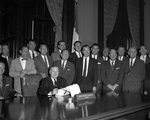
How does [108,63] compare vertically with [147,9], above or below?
→ below

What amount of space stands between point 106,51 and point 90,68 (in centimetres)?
116

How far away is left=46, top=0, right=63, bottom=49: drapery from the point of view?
525 centimetres

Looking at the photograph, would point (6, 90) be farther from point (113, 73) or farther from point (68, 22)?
point (68, 22)

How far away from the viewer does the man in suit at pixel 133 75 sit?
3811 millimetres

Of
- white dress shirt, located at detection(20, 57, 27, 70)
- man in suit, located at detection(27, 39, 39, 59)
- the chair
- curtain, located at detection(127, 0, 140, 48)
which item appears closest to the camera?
the chair

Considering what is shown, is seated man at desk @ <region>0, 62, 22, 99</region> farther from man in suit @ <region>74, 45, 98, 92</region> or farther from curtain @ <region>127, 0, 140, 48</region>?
curtain @ <region>127, 0, 140, 48</region>

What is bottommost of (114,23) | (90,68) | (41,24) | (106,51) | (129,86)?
(129,86)

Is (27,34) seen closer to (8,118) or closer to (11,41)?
(11,41)

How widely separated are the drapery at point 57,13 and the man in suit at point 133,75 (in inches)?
A: 93.4

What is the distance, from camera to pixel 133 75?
12.6 feet

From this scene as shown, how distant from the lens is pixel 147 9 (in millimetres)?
8766

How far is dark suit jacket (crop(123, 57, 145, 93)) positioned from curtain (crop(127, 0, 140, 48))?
4316mm

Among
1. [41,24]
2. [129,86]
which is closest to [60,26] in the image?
[41,24]

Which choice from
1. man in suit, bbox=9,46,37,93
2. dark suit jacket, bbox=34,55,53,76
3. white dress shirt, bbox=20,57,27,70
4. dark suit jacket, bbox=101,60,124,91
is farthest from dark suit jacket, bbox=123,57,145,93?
white dress shirt, bbox=20,57,27,70
